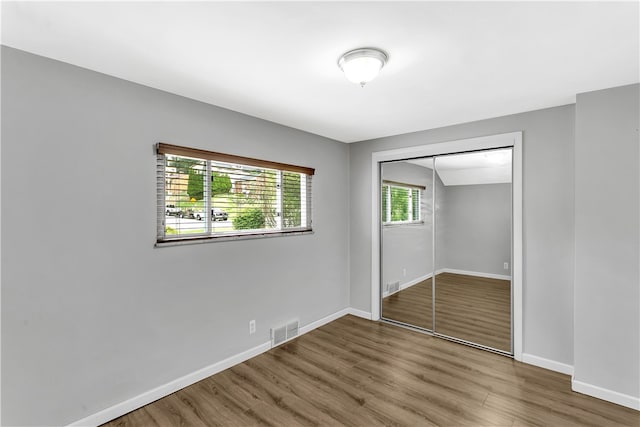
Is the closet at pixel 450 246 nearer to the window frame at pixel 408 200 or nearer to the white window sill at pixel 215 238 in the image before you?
the window frame at pixel 408 200

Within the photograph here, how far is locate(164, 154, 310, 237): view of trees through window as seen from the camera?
2.54 metres

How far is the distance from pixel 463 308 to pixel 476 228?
0.97m

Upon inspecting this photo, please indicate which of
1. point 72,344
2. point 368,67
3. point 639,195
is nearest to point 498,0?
point 368,67

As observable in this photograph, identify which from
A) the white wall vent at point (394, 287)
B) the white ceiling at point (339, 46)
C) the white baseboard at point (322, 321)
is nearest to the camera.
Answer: the white ceiling at point (339, 46)

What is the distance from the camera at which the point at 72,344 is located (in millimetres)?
1981

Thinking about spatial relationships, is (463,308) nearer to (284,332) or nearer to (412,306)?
(412,306)

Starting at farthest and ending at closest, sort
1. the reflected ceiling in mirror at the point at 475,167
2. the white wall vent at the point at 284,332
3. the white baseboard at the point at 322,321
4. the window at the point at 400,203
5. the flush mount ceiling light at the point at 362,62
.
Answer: the window at the point at 400,203
the white baseboard at the point at 322,321
the white wall vent at the point at 284,332
the reflected ceiling in mirror at the point at 475,167
the flush mount ceiling light at the point at 362,62

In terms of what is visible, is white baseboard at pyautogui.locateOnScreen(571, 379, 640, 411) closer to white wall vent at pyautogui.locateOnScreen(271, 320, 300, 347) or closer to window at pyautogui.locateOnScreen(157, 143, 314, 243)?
white wall vent at pyautogui.locateOnScreen(271, 320, 300, 347)

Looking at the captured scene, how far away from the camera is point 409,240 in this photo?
3.98m

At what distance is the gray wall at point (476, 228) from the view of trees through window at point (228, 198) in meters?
1.74

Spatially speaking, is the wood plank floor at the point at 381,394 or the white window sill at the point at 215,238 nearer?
the wood plank floor at the point at 381,394

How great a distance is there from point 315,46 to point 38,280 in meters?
2.23

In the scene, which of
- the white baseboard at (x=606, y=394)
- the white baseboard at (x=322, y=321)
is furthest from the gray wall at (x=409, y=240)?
the white baseboard at (x=606, y=394)

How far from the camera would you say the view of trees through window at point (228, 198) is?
2.54 metres
